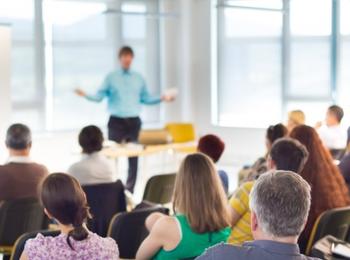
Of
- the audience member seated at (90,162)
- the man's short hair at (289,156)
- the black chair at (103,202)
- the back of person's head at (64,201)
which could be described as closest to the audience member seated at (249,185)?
the man's short hair at (289,156)

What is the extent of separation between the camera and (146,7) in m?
10.8

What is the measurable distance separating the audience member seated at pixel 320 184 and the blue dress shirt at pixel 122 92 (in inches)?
173

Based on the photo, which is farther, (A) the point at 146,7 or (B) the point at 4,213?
(A) the point at 146,7

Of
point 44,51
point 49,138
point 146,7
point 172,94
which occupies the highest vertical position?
point 146,7

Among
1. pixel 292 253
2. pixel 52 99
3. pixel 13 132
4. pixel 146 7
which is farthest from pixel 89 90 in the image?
pixel 292 253

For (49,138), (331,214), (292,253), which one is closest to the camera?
(292,253)

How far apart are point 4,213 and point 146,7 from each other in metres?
7.02

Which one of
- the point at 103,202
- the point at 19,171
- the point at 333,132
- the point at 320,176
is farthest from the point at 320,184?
the point at 333,132

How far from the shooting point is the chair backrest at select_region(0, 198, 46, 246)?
4277 millimetres

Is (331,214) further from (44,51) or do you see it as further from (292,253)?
(44,51)

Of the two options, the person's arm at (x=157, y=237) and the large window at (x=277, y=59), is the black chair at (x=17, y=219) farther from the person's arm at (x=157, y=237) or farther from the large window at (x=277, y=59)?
the large window at (x=277, y=59)

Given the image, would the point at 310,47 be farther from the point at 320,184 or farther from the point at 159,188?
the point at 320,184

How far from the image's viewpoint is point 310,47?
10.4 meters

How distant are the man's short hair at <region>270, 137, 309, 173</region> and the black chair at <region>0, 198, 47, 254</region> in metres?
1.50
